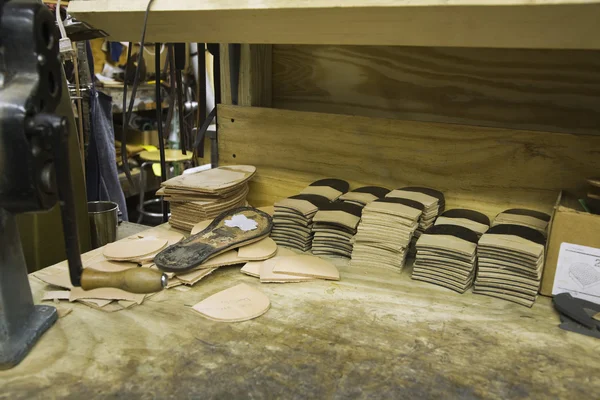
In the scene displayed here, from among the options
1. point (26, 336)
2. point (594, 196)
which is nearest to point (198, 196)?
point (26, 336)

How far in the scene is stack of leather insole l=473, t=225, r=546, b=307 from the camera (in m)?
0.92

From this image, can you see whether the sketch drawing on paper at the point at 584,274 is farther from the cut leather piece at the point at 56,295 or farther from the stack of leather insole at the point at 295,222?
the cut leather piece at the point at 56,295

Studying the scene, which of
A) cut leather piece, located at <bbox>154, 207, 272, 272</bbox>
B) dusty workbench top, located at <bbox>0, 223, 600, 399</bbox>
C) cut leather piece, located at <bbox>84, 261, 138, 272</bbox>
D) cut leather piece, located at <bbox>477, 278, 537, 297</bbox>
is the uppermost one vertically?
cut leather piece, located at <bbox>154, 207, 272, 272</bbox>

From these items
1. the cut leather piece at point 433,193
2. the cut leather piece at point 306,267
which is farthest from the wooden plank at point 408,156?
the cut leather piece at point 306,267

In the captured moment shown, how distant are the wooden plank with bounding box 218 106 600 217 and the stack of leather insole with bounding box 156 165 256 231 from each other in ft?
0.56

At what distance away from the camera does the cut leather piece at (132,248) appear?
3.35 feet

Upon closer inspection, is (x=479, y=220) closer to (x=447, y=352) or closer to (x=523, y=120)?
(x=523, y=120)

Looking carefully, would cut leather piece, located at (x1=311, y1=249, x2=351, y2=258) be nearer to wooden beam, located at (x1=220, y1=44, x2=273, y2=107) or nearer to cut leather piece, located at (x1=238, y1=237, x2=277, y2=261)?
cut leather piece, located at (x1=238, y1=237, x2=277, y2=261)

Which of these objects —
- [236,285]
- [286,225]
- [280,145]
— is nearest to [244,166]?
[280,145]

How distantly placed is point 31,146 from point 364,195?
776 mm

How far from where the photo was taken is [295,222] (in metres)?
1.15

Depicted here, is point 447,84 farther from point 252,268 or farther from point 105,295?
point 105,295

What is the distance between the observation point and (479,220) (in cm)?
110

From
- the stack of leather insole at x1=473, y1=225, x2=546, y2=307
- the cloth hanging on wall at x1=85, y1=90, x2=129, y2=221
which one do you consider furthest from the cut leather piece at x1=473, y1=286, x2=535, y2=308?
the cloth hanging on wall at x1=85, y1=90, x2=129, y2=221
